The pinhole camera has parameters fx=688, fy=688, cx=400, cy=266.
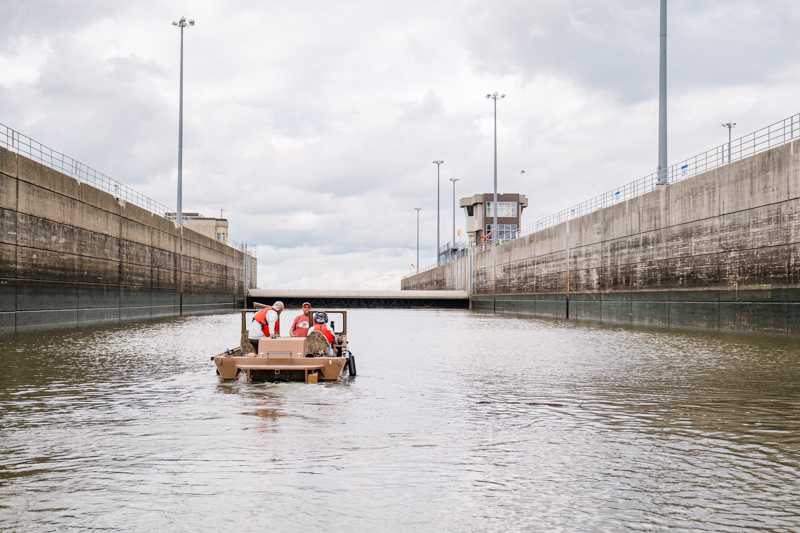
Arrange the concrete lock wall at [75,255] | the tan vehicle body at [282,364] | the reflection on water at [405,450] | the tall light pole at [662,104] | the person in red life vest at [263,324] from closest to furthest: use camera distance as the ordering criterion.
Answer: the reflection on water at [405,450] → the tan vehicle body at [282,364] → the person in red life vest at [263,324] → the concrete lock wall at [75,255] → the tall light pole at [662,104]

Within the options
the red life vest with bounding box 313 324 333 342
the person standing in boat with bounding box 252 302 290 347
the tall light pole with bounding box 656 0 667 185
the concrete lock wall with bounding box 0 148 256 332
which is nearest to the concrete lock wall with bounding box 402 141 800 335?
the tall light pole with bounding box 656 0 667 185

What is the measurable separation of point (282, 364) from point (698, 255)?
2327cm

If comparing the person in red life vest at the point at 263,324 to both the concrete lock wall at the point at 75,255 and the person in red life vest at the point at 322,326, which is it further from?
the concrete lock wall at the point at 75,255

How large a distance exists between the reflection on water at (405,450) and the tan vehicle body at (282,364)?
261 millimetres

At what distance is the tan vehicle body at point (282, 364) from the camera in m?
13.8

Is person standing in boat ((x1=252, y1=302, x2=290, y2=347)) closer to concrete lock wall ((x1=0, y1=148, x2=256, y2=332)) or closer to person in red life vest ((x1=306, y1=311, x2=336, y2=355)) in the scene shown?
person in red life vest ((x1=306, y1=311, x2=336, y2=355))

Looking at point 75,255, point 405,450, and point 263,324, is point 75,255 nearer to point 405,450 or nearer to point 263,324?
point 263,324

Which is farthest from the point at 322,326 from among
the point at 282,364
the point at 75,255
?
the point at 75,255

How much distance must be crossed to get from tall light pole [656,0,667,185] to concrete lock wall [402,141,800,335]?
1.14 metres

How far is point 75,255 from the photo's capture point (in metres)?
34.8

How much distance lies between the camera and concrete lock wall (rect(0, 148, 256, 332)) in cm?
A: 2834

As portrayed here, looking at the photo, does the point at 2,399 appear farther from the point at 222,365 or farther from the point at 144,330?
the point at 144,330

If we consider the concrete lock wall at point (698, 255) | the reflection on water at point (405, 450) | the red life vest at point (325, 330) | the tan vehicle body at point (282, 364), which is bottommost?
the reflection on water at point (405, 450)

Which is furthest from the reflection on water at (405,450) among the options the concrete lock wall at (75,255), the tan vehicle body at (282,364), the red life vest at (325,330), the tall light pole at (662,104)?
the tall light pole at (662,104)
